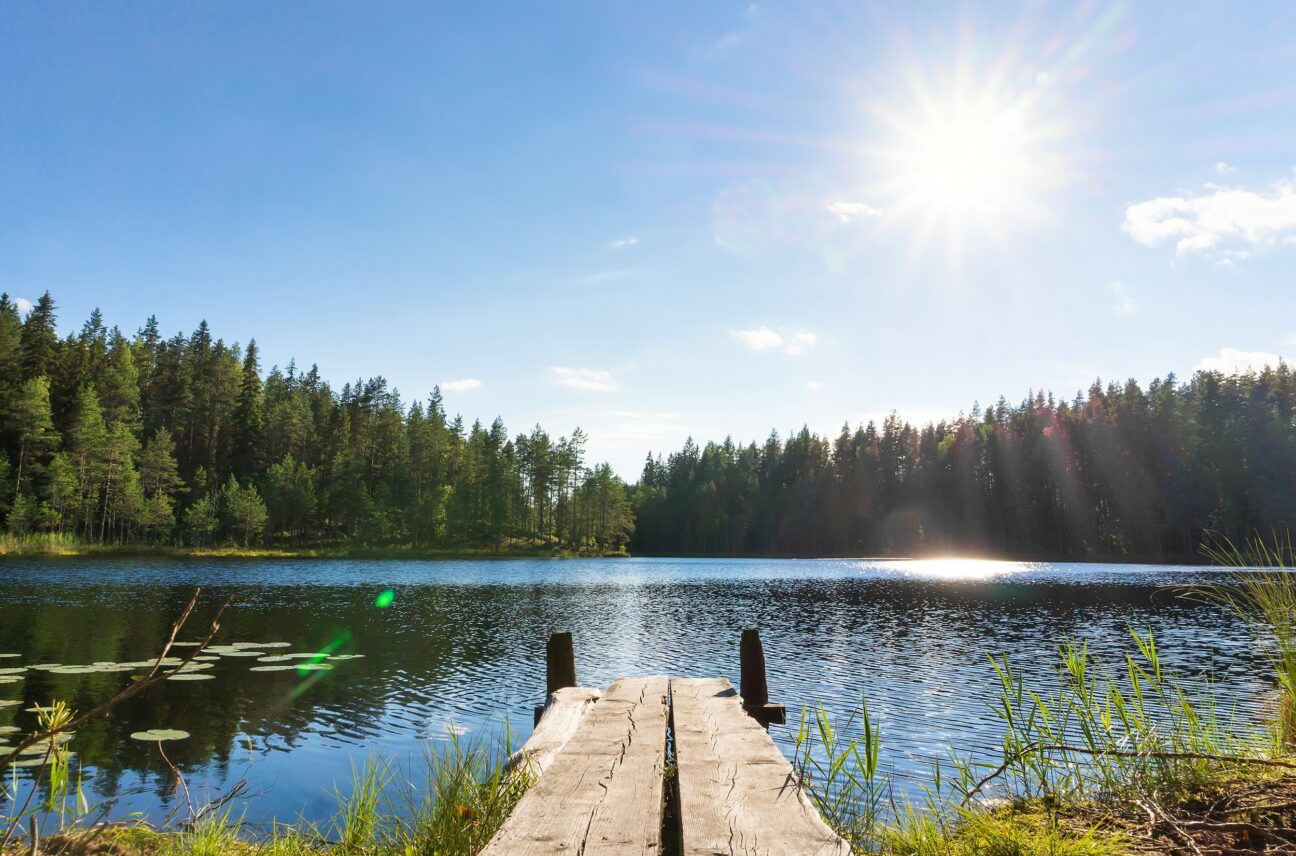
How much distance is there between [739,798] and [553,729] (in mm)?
2904

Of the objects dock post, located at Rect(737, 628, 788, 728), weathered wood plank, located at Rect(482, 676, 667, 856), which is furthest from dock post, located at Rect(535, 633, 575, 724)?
weathered wood plank, located at Rect(482, 676, 667, 856)

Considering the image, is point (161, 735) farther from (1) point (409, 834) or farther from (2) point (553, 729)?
(2) point (553, 729)

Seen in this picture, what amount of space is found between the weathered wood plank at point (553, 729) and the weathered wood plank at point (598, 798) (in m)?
0.30

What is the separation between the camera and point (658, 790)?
151 inches

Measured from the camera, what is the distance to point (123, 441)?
71562mm

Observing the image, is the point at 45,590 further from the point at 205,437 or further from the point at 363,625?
the point at 205,437

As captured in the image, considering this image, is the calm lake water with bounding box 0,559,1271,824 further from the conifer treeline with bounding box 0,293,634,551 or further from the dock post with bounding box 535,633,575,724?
the conifer treeline with bounding box 0,293,634,551

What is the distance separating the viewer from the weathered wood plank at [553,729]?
5.19 meters

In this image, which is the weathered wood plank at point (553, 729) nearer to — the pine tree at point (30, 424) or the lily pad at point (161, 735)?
the lily pad at point (161, 735)

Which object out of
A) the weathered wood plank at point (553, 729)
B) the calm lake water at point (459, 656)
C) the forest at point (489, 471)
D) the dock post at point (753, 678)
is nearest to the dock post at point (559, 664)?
the weathered wood plank at point (553, 729)

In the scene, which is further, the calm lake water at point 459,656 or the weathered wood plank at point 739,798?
the calm lake water at point 459,656

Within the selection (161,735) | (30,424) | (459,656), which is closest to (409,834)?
(161,735)

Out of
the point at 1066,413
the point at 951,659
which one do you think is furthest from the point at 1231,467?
the point at 951,659

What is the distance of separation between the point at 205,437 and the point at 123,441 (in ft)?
76.3
